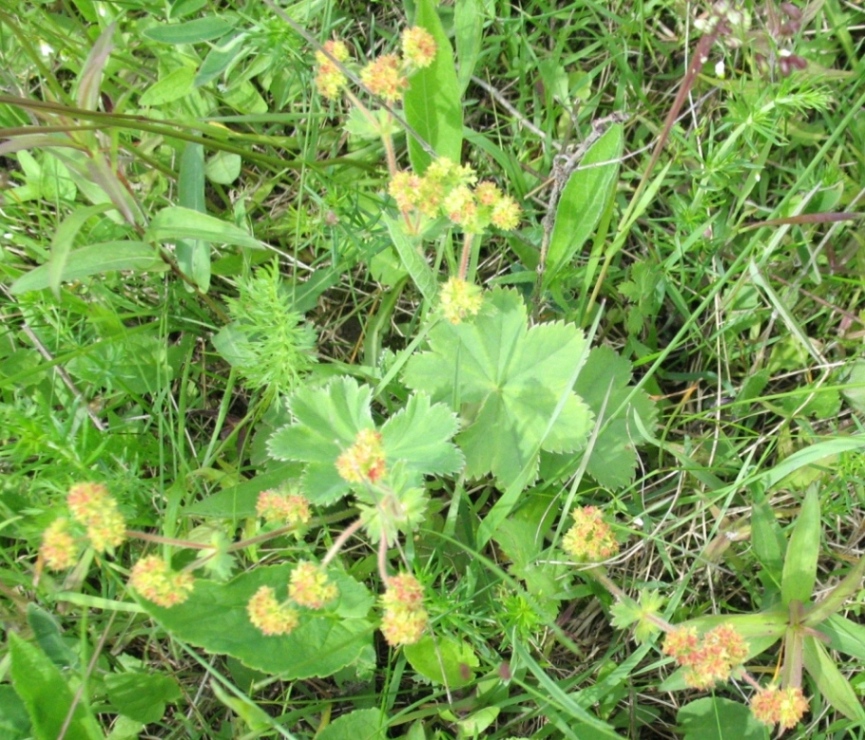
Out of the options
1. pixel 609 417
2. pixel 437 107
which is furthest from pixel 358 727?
pixel 437 107

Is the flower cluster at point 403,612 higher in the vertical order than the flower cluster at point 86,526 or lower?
lower

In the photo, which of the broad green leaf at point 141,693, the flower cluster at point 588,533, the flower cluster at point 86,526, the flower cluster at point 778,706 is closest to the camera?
the flower cluster at point 86,526

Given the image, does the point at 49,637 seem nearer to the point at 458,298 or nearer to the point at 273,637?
the point at 273,637

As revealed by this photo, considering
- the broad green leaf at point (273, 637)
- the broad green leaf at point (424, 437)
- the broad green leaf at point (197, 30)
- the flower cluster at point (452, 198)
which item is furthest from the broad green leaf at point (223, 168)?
the broad green leaf at point (273, 637)

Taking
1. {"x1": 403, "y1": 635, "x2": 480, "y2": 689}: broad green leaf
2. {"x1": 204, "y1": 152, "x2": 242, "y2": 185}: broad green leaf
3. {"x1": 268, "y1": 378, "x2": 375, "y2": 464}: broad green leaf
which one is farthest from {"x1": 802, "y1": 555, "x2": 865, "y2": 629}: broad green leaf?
{"x1": 204, "y1": 152, "x2": 242, "y2": 185}: broad green leaf

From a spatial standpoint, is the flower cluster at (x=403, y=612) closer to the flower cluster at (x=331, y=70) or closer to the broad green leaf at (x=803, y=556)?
the broad green leaf at (x=803, y=556)
